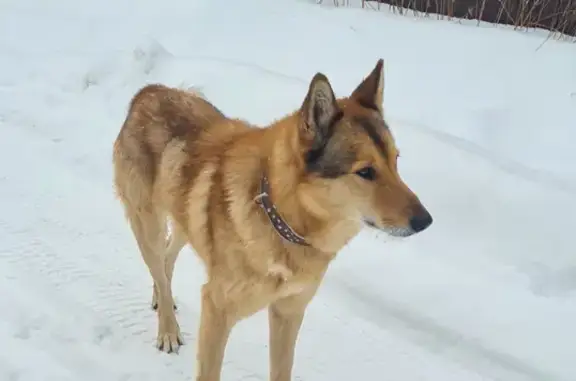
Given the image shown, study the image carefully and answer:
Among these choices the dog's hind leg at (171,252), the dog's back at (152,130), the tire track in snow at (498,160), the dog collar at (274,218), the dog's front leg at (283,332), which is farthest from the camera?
the tire track in snow at (498,160)

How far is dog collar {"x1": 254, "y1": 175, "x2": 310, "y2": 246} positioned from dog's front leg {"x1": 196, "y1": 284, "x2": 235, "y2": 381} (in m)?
0.45

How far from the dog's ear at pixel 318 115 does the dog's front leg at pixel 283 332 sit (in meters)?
0.80

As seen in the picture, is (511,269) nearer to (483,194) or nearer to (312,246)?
(483,194)

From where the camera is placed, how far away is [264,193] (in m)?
2.71

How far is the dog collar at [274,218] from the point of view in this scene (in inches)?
106

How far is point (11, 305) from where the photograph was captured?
365 cm

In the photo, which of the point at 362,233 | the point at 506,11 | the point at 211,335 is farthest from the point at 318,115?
the point at 506,11

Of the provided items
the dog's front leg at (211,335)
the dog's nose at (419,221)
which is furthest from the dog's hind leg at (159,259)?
the dog's nose at (419,221)

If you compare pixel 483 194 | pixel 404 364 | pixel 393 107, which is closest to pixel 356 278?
pixel 404 364

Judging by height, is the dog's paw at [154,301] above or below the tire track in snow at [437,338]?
above

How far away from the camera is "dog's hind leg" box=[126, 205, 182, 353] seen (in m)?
3.48

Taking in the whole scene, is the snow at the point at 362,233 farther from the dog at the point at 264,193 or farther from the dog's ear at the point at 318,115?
the dog's ear at the point at 318,115

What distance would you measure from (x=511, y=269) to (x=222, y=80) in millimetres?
3257

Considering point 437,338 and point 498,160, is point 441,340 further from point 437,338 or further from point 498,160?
point 498,160
